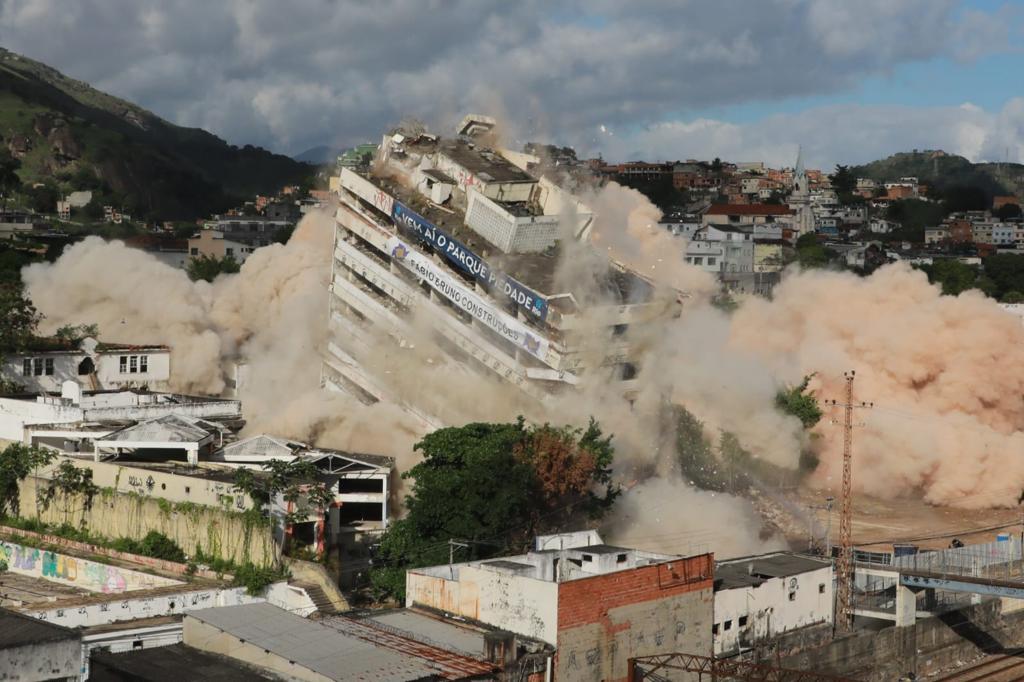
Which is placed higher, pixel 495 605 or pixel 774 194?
pixel 774 194

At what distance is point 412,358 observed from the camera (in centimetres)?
4206

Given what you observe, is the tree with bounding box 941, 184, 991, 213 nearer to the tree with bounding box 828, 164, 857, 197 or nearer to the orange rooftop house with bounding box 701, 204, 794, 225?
the tree with bounding box 828, 164, 857, 197

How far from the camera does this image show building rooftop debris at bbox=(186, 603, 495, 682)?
880 inches

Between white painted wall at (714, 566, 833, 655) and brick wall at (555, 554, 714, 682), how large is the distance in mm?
648

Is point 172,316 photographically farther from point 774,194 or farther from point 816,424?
point 774,194

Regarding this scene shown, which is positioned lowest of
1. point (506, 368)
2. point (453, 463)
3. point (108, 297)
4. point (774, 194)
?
point (453, 463)

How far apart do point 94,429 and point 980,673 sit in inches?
826

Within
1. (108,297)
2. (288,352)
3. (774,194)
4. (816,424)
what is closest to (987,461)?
(816,424)

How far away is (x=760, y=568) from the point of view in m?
30.4

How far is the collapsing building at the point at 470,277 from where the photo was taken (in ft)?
129

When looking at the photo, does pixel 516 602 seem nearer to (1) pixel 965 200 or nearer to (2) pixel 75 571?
(2) pixel 75 571

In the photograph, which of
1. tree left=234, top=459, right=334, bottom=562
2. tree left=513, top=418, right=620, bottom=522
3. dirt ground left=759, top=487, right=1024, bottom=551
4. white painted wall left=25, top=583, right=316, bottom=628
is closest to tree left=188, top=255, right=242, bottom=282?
dirt ground left=759, top=487, right=1024, bottom=551

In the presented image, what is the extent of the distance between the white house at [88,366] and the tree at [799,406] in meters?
18.3

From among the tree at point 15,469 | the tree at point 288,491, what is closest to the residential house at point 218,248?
the tree at point 15,469
